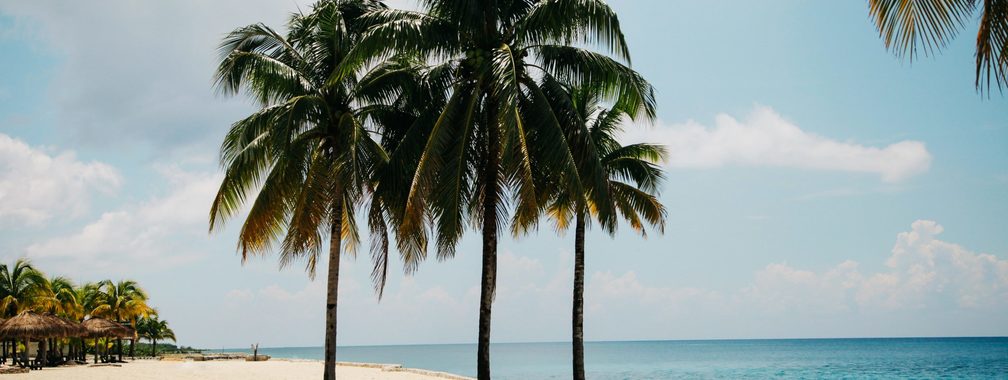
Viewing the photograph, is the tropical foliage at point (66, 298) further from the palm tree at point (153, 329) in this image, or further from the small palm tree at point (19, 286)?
the palm tree at point (153, 329)

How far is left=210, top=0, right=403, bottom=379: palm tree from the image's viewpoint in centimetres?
1537

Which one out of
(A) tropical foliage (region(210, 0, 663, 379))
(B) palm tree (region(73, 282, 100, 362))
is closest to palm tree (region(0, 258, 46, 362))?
(B) palm tree (region(73, 282, 100, 362))

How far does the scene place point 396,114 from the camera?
1639 centimetres

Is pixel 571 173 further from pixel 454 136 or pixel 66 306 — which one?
pixel 66 306

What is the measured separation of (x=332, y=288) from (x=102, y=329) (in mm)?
24573

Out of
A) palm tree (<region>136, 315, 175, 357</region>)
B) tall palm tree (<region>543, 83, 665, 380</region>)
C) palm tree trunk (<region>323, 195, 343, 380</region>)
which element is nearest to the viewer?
palm tree trunk (<region>323, 195, 343, 380</region>)

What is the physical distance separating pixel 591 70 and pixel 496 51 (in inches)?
73.5

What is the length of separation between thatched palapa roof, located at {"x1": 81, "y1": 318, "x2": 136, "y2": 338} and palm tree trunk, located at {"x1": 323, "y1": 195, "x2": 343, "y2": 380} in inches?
923

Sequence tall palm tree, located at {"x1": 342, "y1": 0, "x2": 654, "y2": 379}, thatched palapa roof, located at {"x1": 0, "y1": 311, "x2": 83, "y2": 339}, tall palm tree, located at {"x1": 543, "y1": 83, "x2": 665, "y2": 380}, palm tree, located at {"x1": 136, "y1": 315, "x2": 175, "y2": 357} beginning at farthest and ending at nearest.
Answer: palm tree, located at {"x1": 136, "y1": 315, "x2": 175, "y2": 357}
thatched palapa roof, located at {"x1": 0, "y1": 311, "x2": 83, "y2": 339}
tall palm tree, located at {"x1": 543, "y1": 83, "x2": 665, "y2": 380}
tall palm tree, located at {"x1": 342, "y1": 0, "x2": 654, "y2": 379}

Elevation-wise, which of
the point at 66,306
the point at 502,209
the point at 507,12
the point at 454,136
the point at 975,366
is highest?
the point at 507,12

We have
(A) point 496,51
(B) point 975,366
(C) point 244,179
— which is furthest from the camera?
(B) point 975,366

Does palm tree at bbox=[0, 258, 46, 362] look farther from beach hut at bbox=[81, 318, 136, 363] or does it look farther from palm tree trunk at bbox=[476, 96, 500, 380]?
palm tree trunk at bbox=[476, 96, 500, 380]

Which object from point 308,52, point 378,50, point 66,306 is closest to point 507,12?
point 378,50

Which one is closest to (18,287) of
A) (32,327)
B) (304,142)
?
(32,327)
